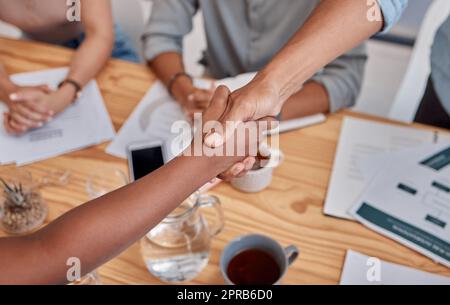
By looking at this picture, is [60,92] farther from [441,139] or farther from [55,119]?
[441,139]

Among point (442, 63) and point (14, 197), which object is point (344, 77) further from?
point (14, 197)

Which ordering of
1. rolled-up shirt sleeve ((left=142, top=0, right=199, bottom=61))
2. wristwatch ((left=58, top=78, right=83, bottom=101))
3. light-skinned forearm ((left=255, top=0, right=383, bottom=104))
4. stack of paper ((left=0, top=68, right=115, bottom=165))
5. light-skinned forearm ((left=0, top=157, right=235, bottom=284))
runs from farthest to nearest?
rolled-up shirt sleeve ((left=142, top=0, right=199, bottom=61)), wristwatch ((left=58, top=78, right=83, bottom=101)), stack of paper ((left=0, top=68, right=115, bottom=165)), light-skinned forearm ((left=255, top=0, right=383, bottom=104)), light-skinned forearm ((left=0, top=157, right=235, bottom=284))

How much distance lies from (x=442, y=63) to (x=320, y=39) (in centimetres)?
36

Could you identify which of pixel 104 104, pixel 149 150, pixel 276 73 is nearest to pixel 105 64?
pixel 104 104

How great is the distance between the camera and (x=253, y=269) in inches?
24.7

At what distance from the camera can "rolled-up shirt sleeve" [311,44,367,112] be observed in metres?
0.92

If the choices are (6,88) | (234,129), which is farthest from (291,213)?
(6,88)

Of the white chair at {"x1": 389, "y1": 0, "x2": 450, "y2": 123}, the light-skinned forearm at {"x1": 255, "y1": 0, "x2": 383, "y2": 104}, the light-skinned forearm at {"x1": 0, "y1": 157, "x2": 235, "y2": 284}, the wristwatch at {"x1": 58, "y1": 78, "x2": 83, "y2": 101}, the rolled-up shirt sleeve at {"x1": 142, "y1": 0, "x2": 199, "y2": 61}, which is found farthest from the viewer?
the white chair at {"x1": 389, "y1": 0, "x2": 450, "y2": 123}

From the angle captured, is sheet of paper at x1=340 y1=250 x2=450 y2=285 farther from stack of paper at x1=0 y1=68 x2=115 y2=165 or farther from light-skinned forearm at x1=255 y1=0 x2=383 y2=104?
stack of paper at x1=0 y1=68 x2=115 y2=165

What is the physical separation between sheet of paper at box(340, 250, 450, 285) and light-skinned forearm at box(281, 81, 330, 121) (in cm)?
32

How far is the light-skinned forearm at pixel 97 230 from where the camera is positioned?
47 cm

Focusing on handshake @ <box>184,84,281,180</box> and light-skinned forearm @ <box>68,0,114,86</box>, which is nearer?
handshake @ <box>184,84,281,180</box>

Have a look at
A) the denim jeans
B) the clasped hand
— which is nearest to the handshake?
the clasped hand
